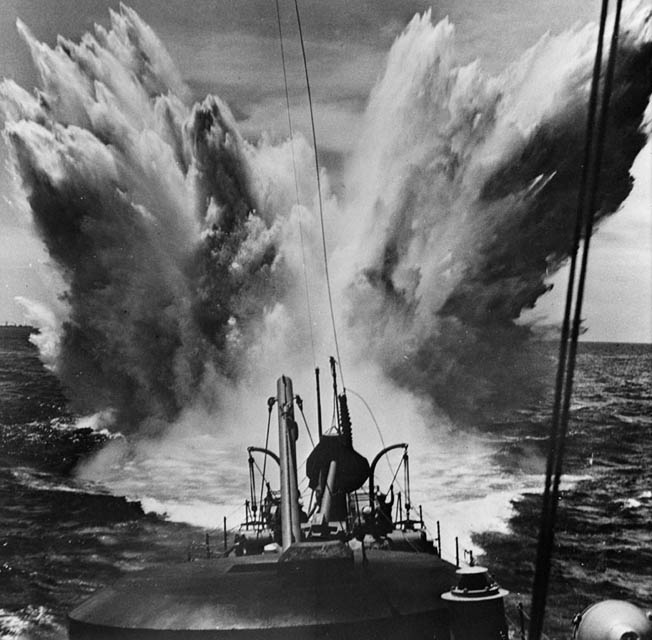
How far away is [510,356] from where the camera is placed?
58.2 ft

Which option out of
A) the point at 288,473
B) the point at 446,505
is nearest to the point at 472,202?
the point at 446,505

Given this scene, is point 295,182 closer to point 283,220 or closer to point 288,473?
point 283,220

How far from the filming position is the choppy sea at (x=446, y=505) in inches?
691

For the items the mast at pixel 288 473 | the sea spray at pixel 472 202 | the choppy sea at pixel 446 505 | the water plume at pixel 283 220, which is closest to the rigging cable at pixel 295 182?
the water plume at pixel 283 220

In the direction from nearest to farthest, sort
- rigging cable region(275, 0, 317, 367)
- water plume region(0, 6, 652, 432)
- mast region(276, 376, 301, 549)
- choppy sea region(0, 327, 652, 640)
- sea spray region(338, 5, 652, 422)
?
mast region(276, 376, 301, 549), rigging cable region(275, 0, 317, 367), sea spray region(338, 5, 652, 422), water plume region(0, 6, 652, 432), choppy sea region(0, 327, 652, 640)

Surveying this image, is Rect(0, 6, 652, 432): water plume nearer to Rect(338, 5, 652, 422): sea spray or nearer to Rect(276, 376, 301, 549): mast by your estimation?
Rect(338, 5, 652, 422): sea spray

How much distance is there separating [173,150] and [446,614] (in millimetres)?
12347

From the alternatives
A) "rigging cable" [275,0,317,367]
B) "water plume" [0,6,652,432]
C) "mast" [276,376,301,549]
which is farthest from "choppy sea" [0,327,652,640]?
"mast" [276,376,301,549]

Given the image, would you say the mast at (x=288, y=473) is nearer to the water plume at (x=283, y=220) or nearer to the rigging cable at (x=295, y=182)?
the rigging cable at (x=295, y=182)

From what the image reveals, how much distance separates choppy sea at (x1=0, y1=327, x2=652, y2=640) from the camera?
1755 centimetres

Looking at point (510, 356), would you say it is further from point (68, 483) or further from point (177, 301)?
point (68, 483)

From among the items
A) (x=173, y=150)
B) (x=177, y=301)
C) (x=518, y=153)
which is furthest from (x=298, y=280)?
(x=518, y=153)

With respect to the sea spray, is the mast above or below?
below

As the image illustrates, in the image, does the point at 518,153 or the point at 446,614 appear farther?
the point at 518,153
